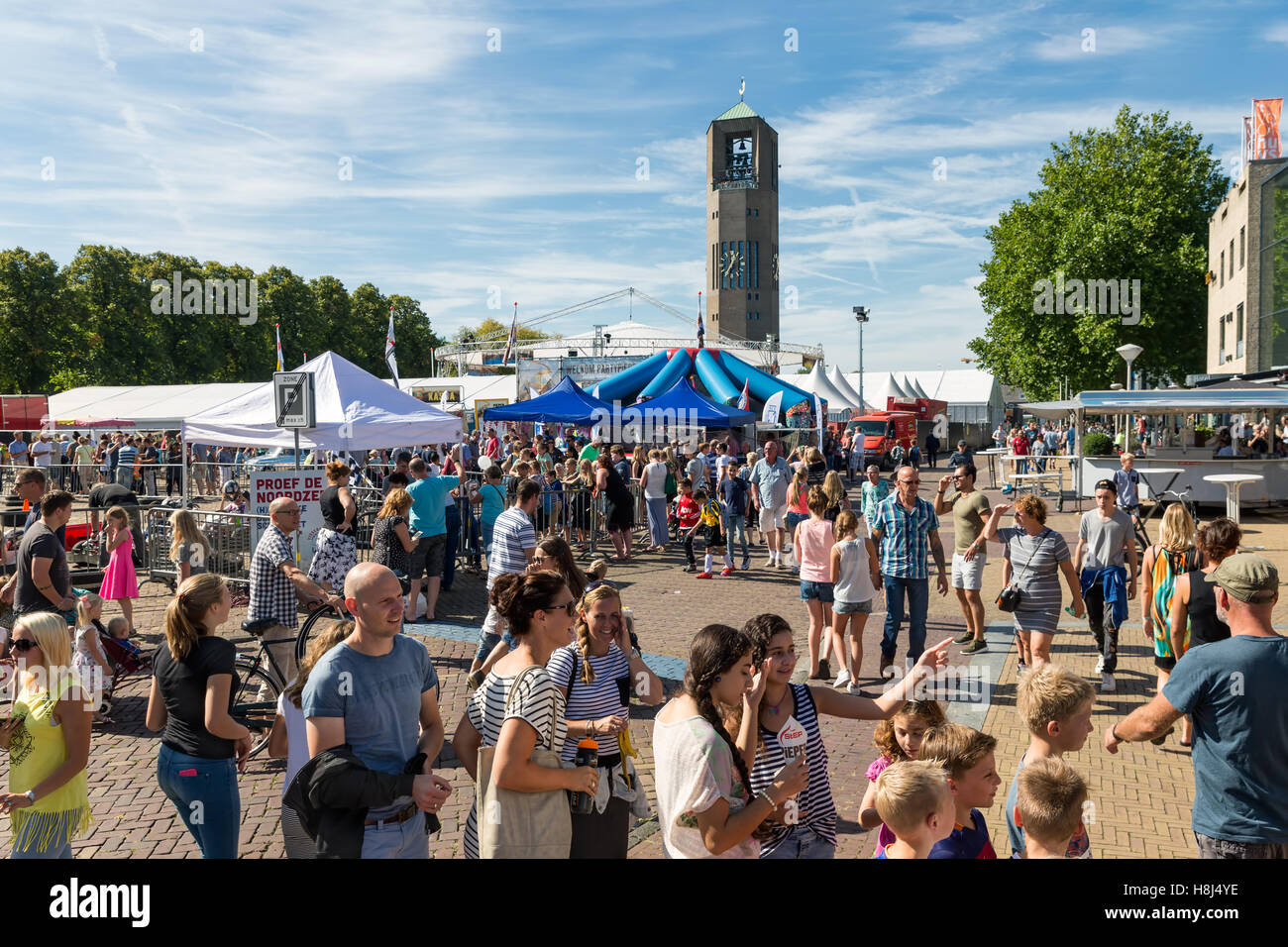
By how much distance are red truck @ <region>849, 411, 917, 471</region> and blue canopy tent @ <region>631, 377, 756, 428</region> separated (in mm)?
15918

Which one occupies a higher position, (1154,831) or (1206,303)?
(1206,303)

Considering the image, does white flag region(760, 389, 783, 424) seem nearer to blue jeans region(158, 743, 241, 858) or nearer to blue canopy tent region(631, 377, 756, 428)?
blue canopy tent region(631, 377, 756, 428)

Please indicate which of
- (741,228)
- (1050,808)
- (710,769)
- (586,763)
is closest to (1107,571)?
(1050,808)

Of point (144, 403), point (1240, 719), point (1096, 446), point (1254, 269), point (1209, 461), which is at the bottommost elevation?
point (1240, 719)

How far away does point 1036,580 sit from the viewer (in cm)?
734

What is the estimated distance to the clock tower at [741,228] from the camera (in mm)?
103375

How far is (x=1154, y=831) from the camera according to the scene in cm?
508

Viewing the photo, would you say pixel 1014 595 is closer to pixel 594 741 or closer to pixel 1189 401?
pixel 594 741

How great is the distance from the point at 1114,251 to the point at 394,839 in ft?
129

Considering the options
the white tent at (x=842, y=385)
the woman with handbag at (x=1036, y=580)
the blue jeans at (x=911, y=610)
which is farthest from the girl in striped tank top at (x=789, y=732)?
the white tent at (x=842, y=385)

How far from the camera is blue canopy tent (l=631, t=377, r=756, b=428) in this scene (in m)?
20.4
